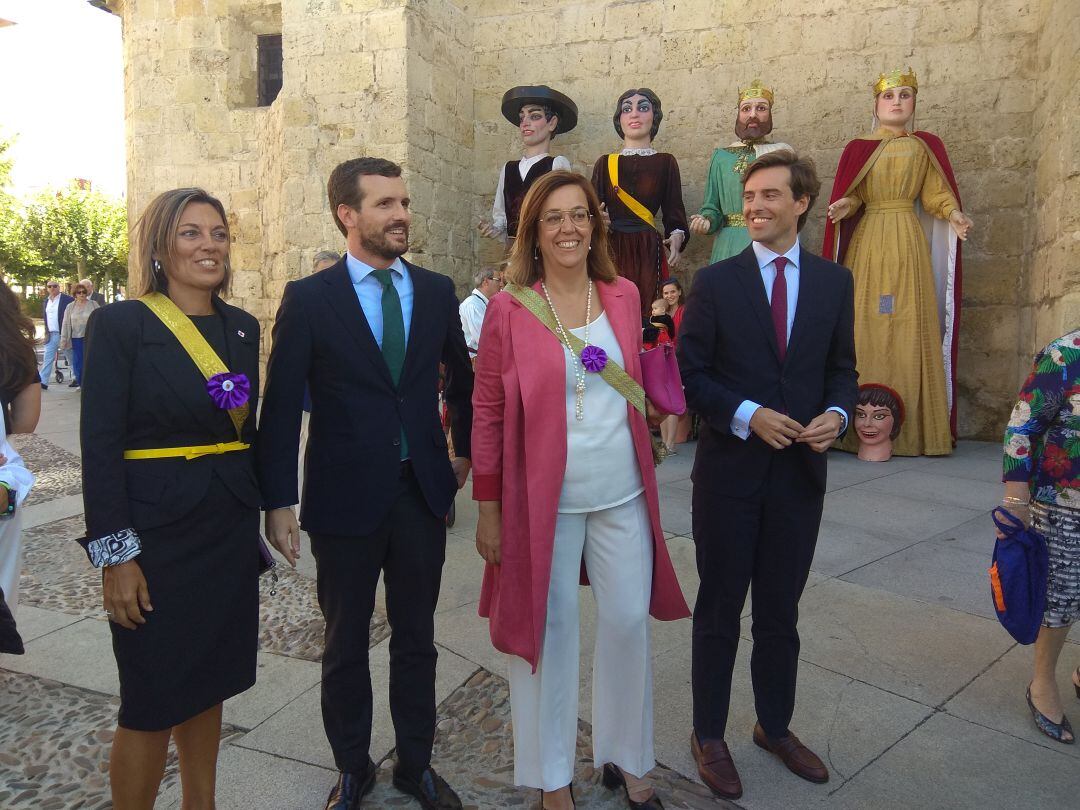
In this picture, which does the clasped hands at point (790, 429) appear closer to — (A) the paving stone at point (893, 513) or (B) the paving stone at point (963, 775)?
(B) the paving stone at point (963, 775)

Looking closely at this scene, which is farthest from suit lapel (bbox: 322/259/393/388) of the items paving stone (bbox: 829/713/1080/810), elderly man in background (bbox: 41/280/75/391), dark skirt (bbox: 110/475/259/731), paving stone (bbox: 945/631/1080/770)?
elderly man in background (bbox: 41/280/75/391)

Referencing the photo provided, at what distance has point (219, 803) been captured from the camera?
7.93ft

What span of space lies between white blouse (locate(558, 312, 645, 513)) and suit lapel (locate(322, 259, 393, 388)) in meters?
0.53

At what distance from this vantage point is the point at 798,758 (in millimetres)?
2508

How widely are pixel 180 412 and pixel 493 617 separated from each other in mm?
993

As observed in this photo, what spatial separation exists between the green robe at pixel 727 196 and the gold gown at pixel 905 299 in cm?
91

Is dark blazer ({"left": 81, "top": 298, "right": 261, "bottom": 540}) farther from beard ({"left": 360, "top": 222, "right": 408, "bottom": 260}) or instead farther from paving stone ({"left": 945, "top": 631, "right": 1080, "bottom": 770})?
paving stone ({"left": 945, "top": 631, "right": 1080, "bottom": 770})

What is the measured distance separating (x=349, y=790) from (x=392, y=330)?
1.33 meters

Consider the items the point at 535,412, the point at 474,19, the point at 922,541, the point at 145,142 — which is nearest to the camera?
the point at 535,412

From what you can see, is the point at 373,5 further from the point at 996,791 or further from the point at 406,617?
the point at 996,791

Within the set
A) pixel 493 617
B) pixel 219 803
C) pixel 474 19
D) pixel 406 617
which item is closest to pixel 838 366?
pixel 493 617

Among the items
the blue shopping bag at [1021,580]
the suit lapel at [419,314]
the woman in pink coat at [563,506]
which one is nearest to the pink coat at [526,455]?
the woman in pink coat at [563,506]

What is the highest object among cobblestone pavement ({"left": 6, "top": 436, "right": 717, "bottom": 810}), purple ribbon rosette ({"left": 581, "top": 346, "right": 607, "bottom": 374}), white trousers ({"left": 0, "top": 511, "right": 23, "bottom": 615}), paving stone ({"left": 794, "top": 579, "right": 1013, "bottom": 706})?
purple ribbon rosette ({"left": 581, "top": 346, "right": 607, "bottom": 374})

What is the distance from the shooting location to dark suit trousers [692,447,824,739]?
2473mm
